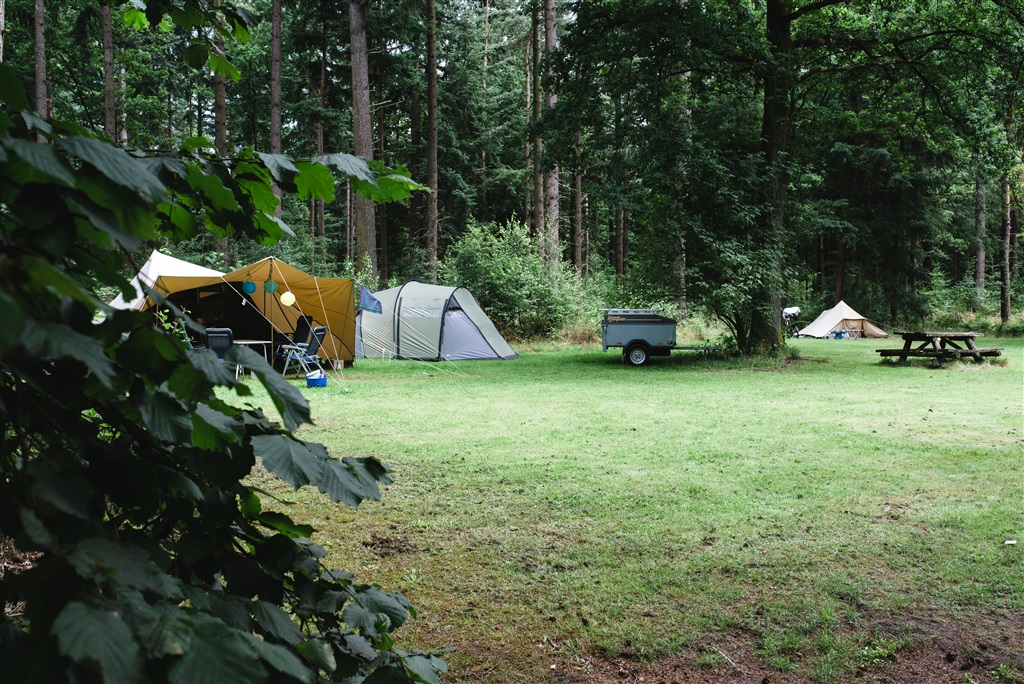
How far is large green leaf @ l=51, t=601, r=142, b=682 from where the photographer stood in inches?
25.7

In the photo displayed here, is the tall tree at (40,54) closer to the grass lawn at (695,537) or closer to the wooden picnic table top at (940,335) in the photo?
the grass lawn at (695,537)

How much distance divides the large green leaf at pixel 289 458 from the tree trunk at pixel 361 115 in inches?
628

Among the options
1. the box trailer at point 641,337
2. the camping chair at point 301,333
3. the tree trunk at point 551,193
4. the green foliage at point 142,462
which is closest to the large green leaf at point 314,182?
the green foliage at point 142,462

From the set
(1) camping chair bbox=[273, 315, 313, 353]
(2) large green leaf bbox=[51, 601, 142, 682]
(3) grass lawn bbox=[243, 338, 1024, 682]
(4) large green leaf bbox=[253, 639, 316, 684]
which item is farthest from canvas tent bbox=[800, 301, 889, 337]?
(2) large green leaf bbox=[51, 601, 142, 682]

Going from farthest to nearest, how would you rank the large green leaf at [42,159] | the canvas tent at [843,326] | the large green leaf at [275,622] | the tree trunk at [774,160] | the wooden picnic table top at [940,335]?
the canvas tent at [843,326]
the wooden picnic table top at [940,335]
the tree trunk at [774,160]
the large green leaf at [275,622]
the large green leaf at [42,159]

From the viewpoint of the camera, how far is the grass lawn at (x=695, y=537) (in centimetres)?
290

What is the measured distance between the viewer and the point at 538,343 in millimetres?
19094

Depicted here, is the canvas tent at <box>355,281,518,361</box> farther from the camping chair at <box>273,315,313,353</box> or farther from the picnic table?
the picnic table

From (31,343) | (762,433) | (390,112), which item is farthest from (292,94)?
(31,343)

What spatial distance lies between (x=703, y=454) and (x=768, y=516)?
1.81 meters

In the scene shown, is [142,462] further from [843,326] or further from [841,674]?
[843,326]

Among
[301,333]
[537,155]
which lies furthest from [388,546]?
[537,155]

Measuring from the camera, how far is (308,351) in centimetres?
1255

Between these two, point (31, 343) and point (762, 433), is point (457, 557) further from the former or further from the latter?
point (762, 433)
